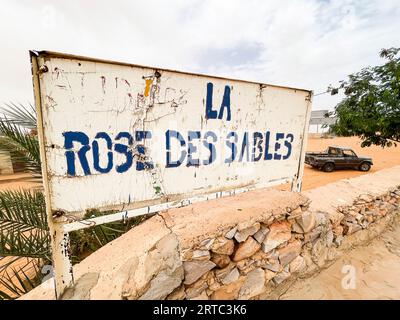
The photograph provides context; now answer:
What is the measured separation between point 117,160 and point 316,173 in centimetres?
1134

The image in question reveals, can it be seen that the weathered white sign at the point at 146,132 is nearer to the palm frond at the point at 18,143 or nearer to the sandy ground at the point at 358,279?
the sandy ground at the point at 358,279

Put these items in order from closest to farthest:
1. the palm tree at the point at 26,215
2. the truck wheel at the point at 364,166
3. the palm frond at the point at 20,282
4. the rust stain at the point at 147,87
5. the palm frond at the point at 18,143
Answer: the rust stain at the point at 147,87 < the palm frond at the point at 20,282 < the palm tree at the point at 26,215 < the palm frond at the point at 18,143 < the truck wheel at the point at 364,166

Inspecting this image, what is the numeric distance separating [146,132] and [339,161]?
40.8ft

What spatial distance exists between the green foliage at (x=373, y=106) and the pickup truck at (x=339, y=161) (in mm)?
4948

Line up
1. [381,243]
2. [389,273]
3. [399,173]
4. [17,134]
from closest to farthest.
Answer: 1. [17,134]
2. [389,273]
3. [381,243]
4. [399,173]

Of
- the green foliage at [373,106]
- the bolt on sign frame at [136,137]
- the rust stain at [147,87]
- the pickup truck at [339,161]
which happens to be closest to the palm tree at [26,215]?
the bolt on sign frame at [136,137]

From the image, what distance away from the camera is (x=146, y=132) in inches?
54.9

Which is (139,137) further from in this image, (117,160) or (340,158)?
(340,158)

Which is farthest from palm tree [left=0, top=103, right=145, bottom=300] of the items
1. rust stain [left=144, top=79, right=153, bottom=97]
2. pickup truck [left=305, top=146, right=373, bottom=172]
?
pickup truck [left=305, top=146, right=373, bottom=172]

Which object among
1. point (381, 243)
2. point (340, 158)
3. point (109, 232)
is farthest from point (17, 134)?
point (340, 158)

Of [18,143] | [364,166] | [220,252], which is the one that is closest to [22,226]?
[18,143]

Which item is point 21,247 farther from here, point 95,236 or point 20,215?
point 95,236

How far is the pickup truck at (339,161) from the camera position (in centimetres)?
1095
